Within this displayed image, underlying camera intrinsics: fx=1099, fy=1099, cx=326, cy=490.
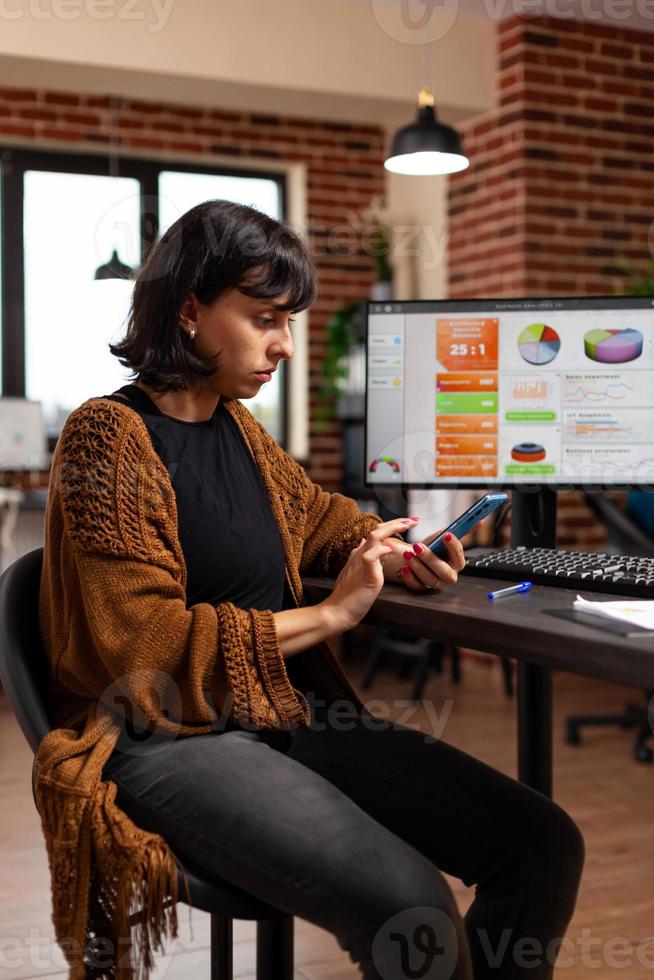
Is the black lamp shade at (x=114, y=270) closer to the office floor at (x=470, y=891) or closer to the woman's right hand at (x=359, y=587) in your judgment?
the office floor at (x=470, y=891)

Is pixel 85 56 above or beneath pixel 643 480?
above

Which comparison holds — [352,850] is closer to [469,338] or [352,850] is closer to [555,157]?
[469,338]

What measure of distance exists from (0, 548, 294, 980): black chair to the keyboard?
55 cm

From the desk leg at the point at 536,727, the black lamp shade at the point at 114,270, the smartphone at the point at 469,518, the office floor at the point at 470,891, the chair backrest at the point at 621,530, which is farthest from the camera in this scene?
the black lamp shade at the point at 114,270

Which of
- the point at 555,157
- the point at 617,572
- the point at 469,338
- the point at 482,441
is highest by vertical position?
the point at 555,157

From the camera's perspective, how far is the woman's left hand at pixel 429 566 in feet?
4.78

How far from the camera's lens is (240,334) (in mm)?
1483

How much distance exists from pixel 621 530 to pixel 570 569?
2230mm

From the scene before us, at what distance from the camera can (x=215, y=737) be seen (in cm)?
132

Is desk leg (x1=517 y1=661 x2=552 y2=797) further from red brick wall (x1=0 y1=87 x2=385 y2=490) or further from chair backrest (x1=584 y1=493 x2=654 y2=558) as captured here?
red brick wall (x1=0 y1=87 x2=385 y2=490)

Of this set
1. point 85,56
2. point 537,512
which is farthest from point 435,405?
point 85,56

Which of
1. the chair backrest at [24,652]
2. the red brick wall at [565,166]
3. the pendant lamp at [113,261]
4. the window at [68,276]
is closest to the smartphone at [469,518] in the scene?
the chair backrest at [24,652]

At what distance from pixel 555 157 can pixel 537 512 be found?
3.29m

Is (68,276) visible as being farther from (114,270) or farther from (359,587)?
(359,587)
